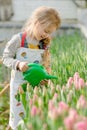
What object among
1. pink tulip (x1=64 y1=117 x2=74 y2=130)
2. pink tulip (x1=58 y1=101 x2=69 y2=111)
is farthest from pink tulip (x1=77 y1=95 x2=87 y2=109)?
pink tulip (x1=64 y1=117 x2=74 y2=130)

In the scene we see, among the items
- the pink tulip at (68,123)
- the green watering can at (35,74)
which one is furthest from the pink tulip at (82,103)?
the green watering can at (35,74)

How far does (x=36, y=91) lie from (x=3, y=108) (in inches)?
109

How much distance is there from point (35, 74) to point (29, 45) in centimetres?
33

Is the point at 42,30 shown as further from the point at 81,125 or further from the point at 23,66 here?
the point at 81,125

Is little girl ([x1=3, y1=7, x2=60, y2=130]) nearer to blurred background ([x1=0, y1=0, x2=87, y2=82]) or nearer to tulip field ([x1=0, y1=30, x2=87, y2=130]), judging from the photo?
tulip field ([x1=0, y1=30, x2=87, y2=130])

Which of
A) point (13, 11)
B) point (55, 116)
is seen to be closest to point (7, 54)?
point (55, 116)

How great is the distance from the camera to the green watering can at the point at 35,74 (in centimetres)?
441

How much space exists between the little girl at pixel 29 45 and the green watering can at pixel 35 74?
0.26 ft

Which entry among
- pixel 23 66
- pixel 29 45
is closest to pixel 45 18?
pixel 29 45

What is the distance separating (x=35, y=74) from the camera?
4434mm

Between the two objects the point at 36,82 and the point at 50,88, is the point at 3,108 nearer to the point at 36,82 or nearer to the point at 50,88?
the point at 36,82

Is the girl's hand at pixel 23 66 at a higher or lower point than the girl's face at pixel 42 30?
lower

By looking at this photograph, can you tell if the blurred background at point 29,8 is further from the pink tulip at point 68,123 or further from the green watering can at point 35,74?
the pink tulip at point 68,123

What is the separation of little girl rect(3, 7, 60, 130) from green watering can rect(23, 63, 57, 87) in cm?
8
